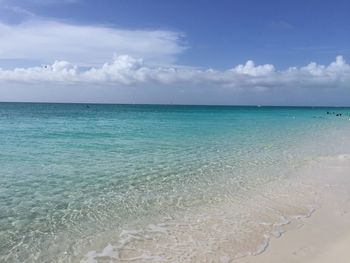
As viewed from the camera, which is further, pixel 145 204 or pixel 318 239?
pixel 145 204

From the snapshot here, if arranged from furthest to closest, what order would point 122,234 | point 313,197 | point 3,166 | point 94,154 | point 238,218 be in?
point 94,154, point 3,166, point 313,197, point 238,218, point 122,234

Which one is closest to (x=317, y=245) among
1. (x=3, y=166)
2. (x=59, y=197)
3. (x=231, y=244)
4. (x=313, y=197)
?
(x=231, y=244)

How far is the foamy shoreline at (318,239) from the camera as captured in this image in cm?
700

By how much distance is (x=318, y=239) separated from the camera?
26.2 ft

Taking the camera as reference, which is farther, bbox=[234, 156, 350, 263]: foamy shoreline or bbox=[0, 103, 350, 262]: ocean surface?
bbox=[0, 103, 350, 262]: ocean surface

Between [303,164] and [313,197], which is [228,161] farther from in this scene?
[313,197]

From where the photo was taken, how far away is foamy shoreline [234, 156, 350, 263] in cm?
700

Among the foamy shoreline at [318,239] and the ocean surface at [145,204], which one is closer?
the foamy shoreline at [318,239]

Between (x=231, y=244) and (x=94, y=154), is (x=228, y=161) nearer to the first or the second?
(x=94, y=154)

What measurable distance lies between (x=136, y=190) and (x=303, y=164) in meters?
9.94

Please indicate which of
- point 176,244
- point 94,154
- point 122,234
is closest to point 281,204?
point 176,244

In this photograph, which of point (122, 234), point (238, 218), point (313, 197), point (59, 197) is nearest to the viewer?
point (122, 234)

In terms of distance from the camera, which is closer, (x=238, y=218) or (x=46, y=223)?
(x=46, y=223)

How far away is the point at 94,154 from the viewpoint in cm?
1903
